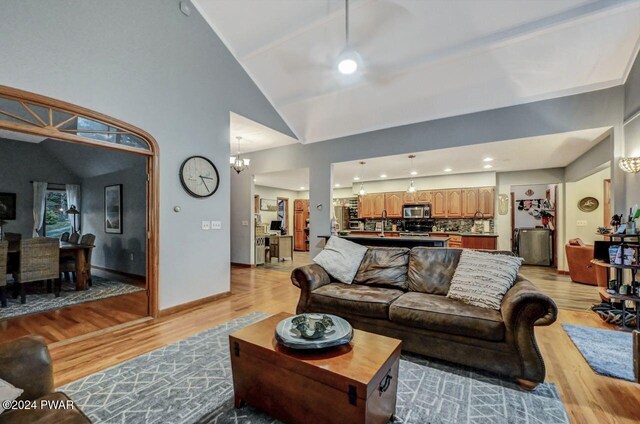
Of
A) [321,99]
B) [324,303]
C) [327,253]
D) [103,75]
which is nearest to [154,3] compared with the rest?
[103,75]

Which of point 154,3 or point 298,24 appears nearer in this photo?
point 154,3

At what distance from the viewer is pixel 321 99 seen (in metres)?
4.78

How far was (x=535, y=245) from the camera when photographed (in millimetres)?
7039

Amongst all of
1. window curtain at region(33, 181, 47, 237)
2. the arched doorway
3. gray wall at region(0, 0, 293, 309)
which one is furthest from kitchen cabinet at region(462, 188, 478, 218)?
window curtain at region(33, 181, 47, 237)

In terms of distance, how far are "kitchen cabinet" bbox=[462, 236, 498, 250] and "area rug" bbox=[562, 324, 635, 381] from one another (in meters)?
3.71

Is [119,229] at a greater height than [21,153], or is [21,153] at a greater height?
[21,153]

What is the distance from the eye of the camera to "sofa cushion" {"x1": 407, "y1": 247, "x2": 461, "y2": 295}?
2744mm

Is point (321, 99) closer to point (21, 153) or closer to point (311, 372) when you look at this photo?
point (311, 372)

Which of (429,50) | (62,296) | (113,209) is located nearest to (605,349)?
(429,50)

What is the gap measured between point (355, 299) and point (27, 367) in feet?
7.03

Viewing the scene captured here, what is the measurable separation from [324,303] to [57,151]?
7.25 metres

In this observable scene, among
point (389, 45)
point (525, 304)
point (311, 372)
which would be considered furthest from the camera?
point (389, 45)

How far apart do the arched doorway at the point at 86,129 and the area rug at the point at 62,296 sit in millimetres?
1600

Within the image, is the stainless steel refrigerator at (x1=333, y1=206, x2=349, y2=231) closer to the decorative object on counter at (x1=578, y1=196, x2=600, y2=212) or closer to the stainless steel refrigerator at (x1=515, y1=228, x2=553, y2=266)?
the stainless steel refrigerator at (x1=515, y1=228, x2=553, y2=266)
